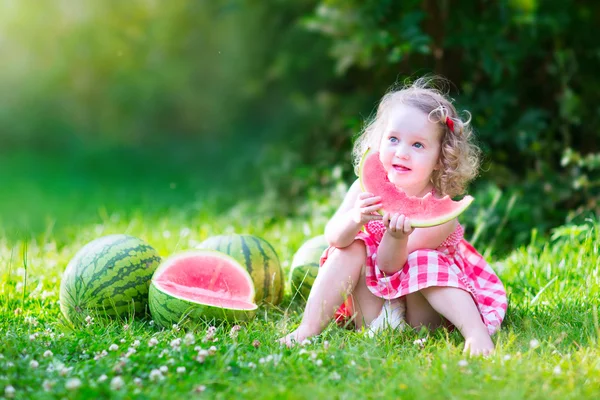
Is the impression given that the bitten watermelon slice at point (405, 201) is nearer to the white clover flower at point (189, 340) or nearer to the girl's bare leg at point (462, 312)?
the girl's bare leg at point (462, 312)

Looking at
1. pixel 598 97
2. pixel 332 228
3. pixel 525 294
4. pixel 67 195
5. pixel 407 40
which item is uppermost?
pixel 407 40

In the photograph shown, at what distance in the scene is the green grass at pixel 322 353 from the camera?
2441mm

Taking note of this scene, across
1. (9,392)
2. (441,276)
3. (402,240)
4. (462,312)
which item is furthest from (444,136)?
(9,392)

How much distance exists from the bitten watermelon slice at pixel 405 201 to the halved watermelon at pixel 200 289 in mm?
854

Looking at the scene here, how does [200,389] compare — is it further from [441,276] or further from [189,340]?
[441,276]

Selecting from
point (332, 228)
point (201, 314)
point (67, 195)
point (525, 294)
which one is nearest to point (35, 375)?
point (201, 314)

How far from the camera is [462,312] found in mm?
3070

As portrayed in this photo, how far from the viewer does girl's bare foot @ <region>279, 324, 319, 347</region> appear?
3082mm

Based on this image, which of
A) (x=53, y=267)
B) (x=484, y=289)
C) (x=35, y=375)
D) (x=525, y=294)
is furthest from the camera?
(x=53, y=267)

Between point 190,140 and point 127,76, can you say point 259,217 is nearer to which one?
point 190,140

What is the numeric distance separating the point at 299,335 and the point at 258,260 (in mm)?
702

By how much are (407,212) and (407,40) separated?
2.90 m

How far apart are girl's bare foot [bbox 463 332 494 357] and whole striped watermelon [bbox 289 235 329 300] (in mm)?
1097

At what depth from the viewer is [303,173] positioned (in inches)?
251
